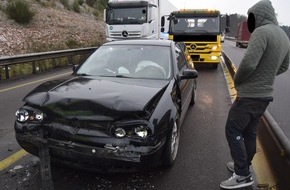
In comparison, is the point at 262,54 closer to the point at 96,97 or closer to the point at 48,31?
the point at 96,97

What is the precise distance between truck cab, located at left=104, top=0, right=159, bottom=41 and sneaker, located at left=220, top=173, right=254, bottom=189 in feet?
43.1

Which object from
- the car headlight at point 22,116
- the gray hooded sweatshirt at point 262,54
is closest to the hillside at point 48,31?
the car headlight at point 22,116

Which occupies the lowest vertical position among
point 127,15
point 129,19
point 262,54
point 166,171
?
point 166,171

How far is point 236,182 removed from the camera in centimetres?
364

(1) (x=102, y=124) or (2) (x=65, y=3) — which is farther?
(2) (x=65, y=3)

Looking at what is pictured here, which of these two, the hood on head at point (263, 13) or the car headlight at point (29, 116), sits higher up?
the hood on head at point (263, 13)

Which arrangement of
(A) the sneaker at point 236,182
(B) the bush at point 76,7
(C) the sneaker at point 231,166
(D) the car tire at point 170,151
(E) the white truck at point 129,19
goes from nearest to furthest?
(A) the sneaker at point 236,182
(D) the car tire at point 170,151
(C) the sneaker at point 231,166
(E) the white truck at point 129,19
(B) the bush at point 76,7

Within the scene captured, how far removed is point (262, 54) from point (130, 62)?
2.37 meters

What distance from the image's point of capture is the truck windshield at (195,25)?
13887 mm

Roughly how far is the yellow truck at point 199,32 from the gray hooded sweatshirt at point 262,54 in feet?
34.5

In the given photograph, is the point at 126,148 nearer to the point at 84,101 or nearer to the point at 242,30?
the point at 84,101

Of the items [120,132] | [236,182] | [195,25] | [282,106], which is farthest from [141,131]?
[195,25]

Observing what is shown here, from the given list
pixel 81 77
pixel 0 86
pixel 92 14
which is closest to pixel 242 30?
pixel 92 14

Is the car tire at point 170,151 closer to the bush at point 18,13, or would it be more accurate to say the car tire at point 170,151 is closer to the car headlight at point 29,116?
the car headlight at point 29,116
